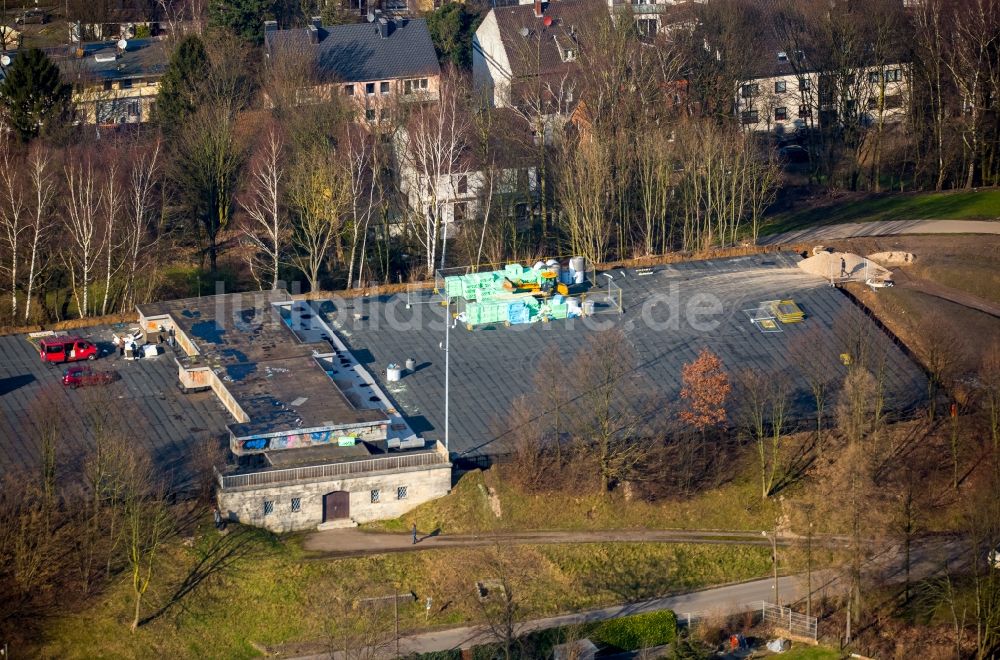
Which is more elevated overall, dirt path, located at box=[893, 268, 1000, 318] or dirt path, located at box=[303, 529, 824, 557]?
dirt path, located at box=[893, 268, 1000, 318]

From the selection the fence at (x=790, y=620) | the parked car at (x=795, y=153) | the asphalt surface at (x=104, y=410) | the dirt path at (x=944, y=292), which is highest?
the parked car at (x=795, y=153)

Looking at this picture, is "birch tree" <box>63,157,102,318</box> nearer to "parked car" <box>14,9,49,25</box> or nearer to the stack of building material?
the stack of building material

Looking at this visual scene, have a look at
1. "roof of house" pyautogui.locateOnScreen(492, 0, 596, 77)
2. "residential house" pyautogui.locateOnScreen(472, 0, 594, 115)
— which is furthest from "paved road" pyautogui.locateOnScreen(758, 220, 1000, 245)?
"roof of house" pyautogui.locateOnScreen(492, 0, 596, 77)

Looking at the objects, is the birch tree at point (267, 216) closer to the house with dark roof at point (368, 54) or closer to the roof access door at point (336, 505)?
the house with dark roof at point (368, 54)

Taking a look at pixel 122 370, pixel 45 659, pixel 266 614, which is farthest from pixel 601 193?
pixel 45 659

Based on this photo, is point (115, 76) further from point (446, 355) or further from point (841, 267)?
point (841, 267)

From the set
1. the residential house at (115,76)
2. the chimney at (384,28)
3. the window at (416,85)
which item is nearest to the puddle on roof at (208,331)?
the residential house at (115,76)
